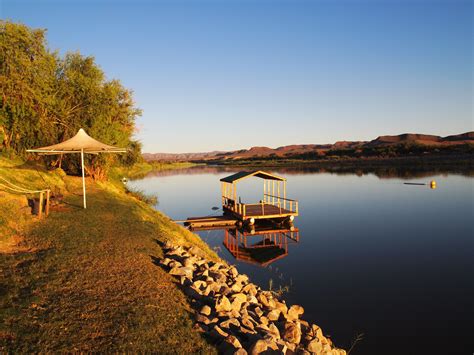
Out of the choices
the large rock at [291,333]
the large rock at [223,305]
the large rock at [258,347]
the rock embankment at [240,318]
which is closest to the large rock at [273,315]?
the rock embankment at [240,318]

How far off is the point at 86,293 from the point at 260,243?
17.3m

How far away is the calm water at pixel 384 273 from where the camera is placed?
11.2 meters

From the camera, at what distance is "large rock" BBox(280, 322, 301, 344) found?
8629 millimetres

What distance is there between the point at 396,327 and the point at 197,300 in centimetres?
700

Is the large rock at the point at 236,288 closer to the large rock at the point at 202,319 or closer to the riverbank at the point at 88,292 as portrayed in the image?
the riverbank at the point at 88,292

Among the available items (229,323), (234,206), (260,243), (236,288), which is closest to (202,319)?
(229,323)

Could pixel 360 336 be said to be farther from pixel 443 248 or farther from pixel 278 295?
pixel 443 248

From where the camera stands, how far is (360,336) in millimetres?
10906

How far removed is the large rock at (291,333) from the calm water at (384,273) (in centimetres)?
251

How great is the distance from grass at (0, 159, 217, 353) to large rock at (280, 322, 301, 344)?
262cm

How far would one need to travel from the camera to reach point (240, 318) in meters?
8.53

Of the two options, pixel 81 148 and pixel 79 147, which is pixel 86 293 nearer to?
pixel 81 148

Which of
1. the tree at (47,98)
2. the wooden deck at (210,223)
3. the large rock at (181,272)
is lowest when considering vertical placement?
the wooden deck at (210,223)

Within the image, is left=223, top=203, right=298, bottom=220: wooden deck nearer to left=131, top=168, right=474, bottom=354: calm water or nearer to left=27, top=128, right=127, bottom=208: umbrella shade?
left=131, top=168, right=474, bottom=354: calm water
